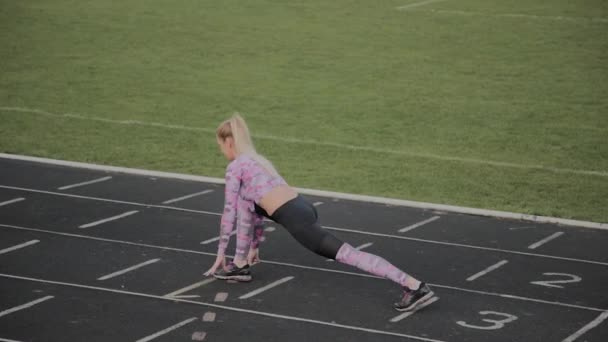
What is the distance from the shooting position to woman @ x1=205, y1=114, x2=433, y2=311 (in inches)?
381

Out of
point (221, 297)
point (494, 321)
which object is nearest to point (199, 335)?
point (221, 297)

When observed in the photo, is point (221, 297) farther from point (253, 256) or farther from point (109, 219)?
point (109, 219)

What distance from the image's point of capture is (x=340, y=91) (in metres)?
21.2

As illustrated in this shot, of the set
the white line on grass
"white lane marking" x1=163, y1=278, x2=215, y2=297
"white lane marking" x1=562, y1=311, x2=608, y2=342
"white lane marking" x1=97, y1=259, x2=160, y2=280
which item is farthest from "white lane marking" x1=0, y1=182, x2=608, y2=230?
the white line on grass

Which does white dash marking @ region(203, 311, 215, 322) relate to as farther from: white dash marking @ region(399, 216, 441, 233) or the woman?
white dash marking @ region(399, 216, 441, 233)

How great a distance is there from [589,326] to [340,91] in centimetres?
1198

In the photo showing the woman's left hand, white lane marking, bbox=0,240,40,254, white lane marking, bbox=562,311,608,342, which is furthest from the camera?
white lane marking, bbox=0,240,40,254

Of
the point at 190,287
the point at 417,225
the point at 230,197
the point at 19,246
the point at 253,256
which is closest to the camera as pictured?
the point at 230,197

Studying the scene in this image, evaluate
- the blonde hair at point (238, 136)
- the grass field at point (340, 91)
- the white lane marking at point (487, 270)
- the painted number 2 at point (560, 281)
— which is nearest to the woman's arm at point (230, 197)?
the blonde hair at point (238, 136)

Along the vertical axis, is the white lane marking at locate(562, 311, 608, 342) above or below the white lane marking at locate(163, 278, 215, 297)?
below

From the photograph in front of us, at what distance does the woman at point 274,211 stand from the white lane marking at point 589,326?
1287 mm

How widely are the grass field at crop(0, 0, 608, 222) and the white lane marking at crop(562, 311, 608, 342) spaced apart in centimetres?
376

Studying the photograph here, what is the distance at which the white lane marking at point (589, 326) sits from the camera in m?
9.39

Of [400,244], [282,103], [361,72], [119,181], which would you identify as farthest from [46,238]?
[361,72]
